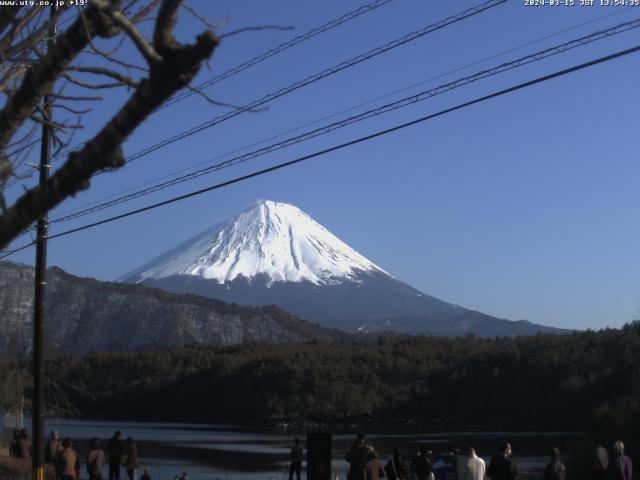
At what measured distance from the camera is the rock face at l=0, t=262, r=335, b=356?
157 m

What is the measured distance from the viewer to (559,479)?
45.6 feet

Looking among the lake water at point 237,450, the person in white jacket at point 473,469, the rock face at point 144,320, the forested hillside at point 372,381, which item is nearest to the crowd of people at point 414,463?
the person in white jacket at point 473,469

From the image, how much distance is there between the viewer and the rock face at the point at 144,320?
157375 mm

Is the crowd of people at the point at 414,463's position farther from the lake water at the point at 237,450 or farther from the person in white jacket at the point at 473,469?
the lake water at the point at 237,450

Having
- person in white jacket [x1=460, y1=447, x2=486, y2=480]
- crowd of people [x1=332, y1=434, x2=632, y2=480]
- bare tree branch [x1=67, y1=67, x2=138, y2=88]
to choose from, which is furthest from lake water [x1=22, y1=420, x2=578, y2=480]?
bare tree branch [x1=67, y1=67, x2=138, y2=88]

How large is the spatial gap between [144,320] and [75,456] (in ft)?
490

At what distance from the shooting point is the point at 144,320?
537 ft

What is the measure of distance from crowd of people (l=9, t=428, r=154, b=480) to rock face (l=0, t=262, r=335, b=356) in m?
128

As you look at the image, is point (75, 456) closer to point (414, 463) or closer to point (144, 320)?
point (414, 463)

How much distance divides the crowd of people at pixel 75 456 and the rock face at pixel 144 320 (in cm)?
12796

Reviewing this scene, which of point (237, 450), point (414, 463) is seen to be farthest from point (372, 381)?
point (414, 463)

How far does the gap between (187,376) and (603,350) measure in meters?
40.8

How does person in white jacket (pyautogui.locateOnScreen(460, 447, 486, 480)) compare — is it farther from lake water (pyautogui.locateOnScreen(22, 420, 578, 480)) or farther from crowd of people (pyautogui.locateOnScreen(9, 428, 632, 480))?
lake water (pyautogui.locateOnScreen(22, 420, 578, 480))

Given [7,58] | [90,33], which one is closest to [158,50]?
[90,33]
